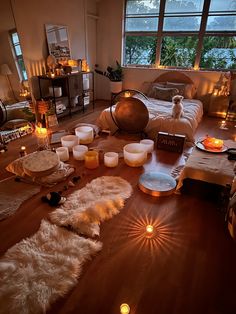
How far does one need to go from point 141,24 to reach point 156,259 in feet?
17.6

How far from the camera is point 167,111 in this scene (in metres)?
3.62

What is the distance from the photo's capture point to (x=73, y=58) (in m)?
4.94

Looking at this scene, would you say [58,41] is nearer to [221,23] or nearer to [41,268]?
[221,23]

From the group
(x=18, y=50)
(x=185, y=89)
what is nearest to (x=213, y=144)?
(x=185, y=89)

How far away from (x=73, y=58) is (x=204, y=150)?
397 cm

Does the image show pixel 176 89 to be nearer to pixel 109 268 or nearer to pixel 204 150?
pixel 204 150

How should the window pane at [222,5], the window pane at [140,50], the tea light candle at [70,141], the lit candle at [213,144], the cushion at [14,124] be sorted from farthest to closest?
1. the window pane at [140,50]
2. the window pane at [222,5]
3. the cushion at [14,124]
4. the tea light candle at [70,141]
5. the lit candle at [213,144]

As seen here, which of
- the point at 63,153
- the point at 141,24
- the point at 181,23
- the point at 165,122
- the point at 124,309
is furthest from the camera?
the point at 141,24

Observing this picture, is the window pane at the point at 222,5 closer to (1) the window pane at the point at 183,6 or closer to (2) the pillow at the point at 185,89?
(1) the window pane at the point at 183,6

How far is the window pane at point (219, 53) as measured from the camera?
452 cm

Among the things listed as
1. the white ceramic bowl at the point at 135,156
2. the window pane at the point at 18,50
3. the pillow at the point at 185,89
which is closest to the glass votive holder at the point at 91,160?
the white ceramic bowl at the point at 135,156

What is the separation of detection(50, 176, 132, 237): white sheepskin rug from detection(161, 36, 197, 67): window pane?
155 inches

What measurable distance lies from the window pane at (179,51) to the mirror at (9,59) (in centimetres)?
324

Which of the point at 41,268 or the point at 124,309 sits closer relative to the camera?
the point at 124,309
